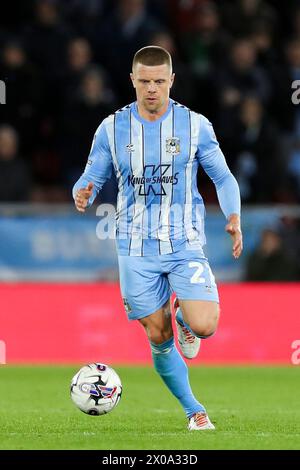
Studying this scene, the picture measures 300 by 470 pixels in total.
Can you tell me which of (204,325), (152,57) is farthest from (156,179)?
(204,325)

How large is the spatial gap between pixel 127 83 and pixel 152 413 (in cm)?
752

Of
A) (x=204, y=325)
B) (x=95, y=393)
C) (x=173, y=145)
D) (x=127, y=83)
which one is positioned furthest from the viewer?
(x=127, y=83)

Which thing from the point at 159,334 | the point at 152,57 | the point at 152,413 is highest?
the point at 152,57

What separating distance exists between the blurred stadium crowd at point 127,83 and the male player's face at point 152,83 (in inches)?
254

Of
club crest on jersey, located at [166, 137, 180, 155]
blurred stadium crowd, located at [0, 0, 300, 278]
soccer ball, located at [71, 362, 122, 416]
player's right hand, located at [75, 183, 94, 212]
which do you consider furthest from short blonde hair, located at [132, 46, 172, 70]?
blurred stadium crowd, located at [0, 0, 300, 278]

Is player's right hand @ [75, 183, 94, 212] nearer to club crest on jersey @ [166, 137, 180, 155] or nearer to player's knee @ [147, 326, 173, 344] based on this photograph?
club crest on jersey @ [166, 137, 180, 155]

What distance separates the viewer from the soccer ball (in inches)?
305

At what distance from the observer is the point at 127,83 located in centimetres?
1566

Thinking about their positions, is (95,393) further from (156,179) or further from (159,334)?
(156,179)

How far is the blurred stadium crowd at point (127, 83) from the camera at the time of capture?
14.7m

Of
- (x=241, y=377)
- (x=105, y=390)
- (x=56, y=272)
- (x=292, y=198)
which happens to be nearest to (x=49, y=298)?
(x=56, y=272)

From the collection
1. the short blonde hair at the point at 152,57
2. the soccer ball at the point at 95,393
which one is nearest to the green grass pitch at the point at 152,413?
the soccer ball at the point at 95,393

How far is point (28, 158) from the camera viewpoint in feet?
49.6

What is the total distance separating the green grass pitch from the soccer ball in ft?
0.48
